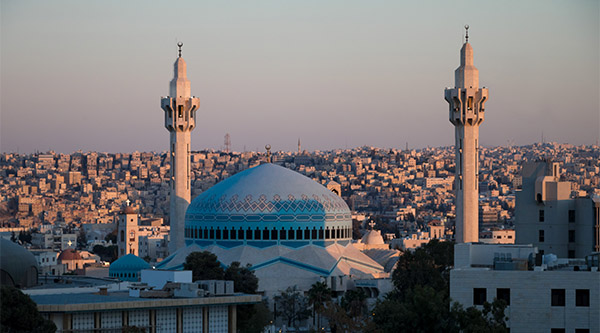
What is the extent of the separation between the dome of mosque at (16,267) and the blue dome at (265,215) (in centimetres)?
1914

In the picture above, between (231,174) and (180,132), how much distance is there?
114 m

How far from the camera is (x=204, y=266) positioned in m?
48.5

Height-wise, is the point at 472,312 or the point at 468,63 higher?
the point at 468,63

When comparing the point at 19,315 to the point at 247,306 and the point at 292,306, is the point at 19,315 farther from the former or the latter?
the point at 292,306

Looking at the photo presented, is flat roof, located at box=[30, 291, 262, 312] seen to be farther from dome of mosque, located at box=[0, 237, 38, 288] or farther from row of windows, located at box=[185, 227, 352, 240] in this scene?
row of windows, located at box=[185, 227, 352, 240]

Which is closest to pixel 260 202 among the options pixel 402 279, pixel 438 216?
pixel 402 279

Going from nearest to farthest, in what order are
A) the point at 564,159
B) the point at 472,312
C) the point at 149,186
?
the point at 472,312 → the point at 564,159 → the point at 149,186

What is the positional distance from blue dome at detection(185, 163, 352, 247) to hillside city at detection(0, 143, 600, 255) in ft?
269

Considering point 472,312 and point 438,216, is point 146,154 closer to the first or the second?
point 438,216

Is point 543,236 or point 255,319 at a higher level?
point 543,236

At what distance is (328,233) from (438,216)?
3693 inches

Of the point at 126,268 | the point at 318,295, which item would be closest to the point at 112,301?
the point at 318,295

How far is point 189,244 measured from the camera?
55.7m

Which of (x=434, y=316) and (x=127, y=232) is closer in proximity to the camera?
(x=434, y=316)
